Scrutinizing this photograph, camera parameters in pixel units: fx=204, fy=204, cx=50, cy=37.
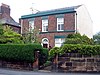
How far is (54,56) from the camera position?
51.6ft

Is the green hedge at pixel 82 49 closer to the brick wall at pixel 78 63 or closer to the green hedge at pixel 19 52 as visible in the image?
the brick wall at pixel 78 63

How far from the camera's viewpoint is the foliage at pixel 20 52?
16212 mm

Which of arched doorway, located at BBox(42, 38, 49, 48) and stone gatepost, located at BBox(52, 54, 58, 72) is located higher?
arched doorway, located at BBox(42, 38, 49, 48)

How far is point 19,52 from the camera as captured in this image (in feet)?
54.6

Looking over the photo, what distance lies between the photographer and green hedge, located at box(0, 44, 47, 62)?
1620 cm

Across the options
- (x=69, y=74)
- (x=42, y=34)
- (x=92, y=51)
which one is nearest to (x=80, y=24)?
(x=42, y=34)

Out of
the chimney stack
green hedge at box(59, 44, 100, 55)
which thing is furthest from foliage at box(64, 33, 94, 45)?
the chimney stack

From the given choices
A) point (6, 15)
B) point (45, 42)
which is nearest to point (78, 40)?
point (45, 42)

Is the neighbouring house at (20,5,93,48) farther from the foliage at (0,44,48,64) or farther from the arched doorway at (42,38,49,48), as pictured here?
the foliage at (0,44,48,64)

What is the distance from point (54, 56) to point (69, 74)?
217cm

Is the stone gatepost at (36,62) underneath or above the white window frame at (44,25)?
underneath

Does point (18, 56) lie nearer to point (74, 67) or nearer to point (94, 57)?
point (74, 67)

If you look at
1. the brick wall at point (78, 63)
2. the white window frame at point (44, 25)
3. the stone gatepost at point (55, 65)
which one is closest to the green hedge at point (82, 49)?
the brick wall at point (78, 63)

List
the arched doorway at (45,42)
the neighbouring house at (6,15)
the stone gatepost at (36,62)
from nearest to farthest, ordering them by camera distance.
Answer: the stone gatepost at (36,62) → the arched doorway at (45,42) → the neighbouring house at (6,15)
